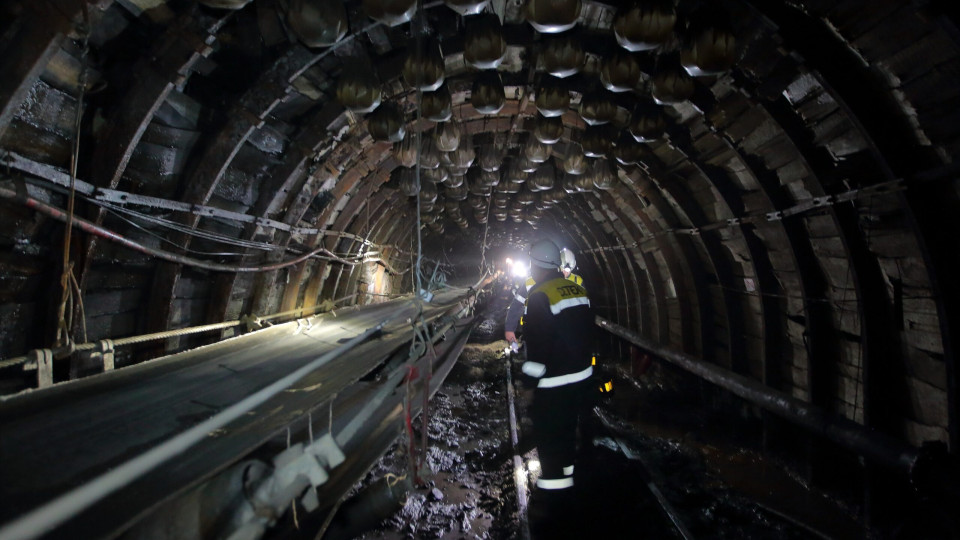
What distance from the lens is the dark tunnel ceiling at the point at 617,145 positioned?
329 cm

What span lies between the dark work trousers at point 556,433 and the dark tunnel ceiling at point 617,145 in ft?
11.0

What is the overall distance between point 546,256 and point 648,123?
7.91ft

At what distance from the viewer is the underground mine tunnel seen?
2.01 meters

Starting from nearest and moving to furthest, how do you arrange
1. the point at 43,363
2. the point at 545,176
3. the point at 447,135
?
1. the point at 43,363
2. the point at 447,135
3. the point at 545,176

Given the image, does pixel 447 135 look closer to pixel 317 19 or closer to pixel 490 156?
pixel 490 156

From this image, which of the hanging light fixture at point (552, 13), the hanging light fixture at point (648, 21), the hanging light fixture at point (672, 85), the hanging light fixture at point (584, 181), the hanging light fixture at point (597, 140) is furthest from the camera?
the hanging light fixture at point (584, 181)

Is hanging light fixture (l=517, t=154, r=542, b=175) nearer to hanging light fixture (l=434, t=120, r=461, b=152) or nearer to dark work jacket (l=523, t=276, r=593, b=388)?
hanging light fixture (l=434, t=120, r=461, b=152)

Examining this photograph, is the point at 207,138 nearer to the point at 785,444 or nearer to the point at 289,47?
the point at 289,47

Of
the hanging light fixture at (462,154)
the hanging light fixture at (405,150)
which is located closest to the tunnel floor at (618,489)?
the hanging light fixture at (405,150)

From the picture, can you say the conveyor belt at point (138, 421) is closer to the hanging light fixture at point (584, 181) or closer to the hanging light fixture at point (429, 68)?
the hanging light fixture at point (429, 68)

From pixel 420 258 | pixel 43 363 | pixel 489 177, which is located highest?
pixel 489 177

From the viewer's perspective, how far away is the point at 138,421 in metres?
1.95

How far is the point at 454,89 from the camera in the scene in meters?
5.66

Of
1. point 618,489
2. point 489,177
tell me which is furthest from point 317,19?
point 489,177
